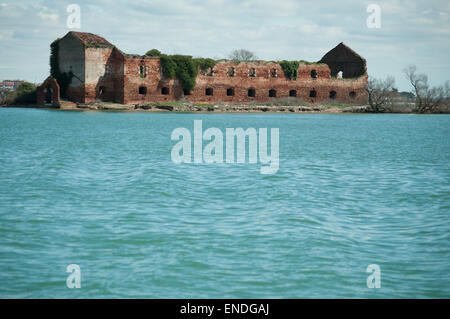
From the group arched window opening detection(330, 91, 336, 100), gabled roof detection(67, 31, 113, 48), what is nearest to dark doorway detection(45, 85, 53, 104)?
gabled roof detection(67, 31, 113, 48)

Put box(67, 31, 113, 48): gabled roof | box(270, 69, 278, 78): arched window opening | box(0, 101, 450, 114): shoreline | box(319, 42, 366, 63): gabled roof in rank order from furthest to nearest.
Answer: box(319, 42, 366, 63): gabled roof
box(270, 69, 278, 78): arched window opening
box(0, 101, 450, 114): shoreline
box(67, 31, 113, 48): gabled roof

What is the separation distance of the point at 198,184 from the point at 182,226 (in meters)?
3.84

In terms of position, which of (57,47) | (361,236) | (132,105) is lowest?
(361,236)

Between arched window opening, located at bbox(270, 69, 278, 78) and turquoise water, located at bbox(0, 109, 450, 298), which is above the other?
arched window opening, located at bbox(270, 69, 278, 78)

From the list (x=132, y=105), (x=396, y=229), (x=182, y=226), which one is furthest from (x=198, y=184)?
(x=132, y=105)

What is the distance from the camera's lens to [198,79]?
48000 mm

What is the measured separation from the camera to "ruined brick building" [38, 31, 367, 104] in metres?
44.0

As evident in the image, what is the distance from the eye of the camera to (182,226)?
9086 millimetres

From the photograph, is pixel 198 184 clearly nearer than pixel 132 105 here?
Yes

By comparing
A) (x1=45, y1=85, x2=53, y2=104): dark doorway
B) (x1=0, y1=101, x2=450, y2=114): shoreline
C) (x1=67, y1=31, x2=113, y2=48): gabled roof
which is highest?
(x1=67, y1=31, x2=113, y2=48): gabled roof

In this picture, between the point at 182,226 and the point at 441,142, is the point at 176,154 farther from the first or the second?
the point at 441,142

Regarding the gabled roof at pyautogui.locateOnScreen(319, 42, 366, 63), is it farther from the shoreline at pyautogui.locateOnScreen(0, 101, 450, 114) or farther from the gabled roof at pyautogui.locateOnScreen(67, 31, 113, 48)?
the gabled roof at pyautogui.locateOnScreen(67, 31, 113, 48)

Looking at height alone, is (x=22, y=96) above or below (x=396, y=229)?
above

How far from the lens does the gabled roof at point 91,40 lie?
43531mm
